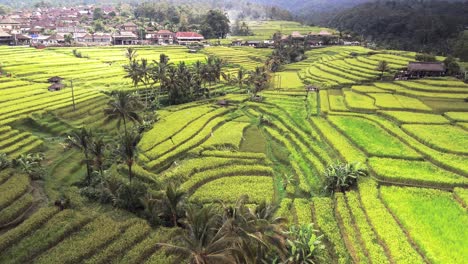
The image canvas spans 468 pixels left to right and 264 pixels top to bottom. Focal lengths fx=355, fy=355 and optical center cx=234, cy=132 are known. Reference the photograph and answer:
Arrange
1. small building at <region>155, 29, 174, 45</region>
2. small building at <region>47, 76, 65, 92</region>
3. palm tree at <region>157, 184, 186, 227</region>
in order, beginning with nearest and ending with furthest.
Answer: palm tree at <region>157, 184, 186, 227</region>, small building at <region>47, 76, 65, 92</region>, small building at <region>155, 29, 174, 45</region>

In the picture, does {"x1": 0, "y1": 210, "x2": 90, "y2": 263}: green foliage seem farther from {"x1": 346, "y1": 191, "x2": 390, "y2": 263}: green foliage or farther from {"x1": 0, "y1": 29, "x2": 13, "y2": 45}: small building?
{"x1": 0, "y1": 29, "x2": 13, "y2": 45}: small building

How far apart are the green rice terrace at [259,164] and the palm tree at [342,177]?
0.78 metres

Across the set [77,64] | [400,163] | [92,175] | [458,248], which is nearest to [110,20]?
[77,64]

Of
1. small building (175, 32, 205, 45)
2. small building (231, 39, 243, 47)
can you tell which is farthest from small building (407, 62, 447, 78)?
small building (175, 32, 205, 45)

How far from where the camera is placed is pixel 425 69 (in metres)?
69.2

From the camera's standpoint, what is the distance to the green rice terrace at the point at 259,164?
952 inches

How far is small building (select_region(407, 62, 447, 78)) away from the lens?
227 feet

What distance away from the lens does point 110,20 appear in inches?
6535

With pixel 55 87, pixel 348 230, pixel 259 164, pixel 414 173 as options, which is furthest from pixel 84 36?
pixel 348 230

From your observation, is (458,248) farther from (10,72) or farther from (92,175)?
(10,72)

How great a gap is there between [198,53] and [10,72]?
50.8m

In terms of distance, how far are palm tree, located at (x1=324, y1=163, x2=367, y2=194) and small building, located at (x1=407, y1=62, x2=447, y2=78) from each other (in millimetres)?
47339

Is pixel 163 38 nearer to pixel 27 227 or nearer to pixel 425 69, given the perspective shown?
pixel 425 69

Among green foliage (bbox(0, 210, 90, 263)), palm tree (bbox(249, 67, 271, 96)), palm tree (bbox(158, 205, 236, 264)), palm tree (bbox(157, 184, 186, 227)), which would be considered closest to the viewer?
palm tree (bbox(158, 205, 236, 264))
